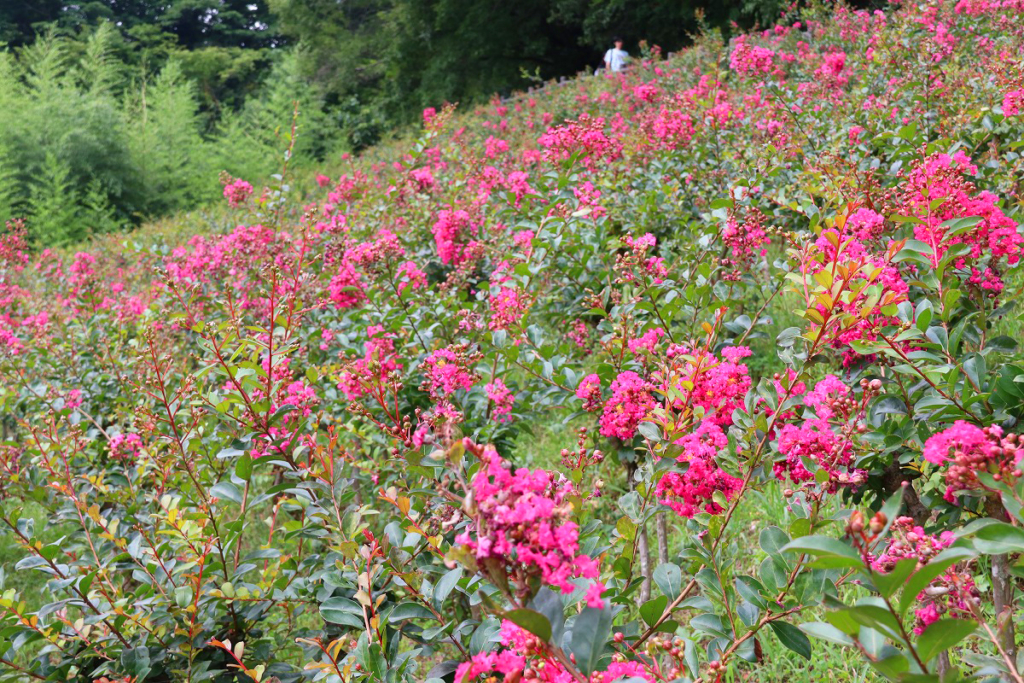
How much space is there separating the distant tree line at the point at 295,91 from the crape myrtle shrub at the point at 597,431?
8.59 metres

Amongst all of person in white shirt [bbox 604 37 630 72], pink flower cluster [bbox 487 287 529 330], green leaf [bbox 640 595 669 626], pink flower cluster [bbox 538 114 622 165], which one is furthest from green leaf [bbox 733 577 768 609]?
person in white shirt [bbox 604 37 630 72]

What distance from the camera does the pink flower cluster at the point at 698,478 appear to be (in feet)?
3.71

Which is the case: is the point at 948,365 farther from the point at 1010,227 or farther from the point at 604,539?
the point at 604,539

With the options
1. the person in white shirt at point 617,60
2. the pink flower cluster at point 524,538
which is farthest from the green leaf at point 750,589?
the person in white shirt at point 617,60

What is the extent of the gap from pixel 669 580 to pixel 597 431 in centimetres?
95

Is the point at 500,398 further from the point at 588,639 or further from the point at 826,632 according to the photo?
the point at 826,632

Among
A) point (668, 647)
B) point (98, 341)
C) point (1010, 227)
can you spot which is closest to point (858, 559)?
point (668, 647)

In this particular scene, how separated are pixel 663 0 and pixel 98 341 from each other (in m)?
12.4

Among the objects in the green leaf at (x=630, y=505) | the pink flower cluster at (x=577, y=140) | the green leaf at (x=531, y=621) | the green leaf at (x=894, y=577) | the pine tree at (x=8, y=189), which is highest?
the pine tree at (x=8, y=189)

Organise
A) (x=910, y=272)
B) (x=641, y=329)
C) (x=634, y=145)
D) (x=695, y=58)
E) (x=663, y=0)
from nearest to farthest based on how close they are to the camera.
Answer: (x=910, y=272)
(x=641, y=329)
(x=634, y=145)
(x=695, y=58)
(x=663, y=0)

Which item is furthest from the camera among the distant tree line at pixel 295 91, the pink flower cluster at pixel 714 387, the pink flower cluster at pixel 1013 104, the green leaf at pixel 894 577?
the distant tree line at pixel 295 91

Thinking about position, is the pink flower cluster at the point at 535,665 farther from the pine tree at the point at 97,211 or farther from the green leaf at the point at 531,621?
the pine tree at the point at 97,211

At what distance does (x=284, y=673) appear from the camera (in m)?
1.39

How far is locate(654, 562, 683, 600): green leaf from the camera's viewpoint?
0.96 meters
